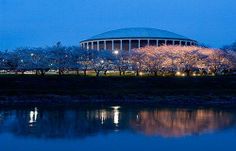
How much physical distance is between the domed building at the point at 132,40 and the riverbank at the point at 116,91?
4016cm

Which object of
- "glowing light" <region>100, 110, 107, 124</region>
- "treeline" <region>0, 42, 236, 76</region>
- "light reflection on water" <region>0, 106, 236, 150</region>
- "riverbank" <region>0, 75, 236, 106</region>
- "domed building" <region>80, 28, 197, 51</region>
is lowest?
"light reflection on water" <region>0, 106, 236, 150</region>

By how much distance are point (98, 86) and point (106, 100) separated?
25.1ft

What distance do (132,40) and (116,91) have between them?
50.7m

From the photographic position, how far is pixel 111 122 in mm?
30828

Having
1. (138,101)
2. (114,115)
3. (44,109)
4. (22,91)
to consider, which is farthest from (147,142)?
(22,91)

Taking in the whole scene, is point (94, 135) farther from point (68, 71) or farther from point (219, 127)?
point (68, 71)

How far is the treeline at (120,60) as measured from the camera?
237 ft

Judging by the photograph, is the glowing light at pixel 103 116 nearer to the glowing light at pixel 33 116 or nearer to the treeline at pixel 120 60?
the glowing light at pixel 33 116

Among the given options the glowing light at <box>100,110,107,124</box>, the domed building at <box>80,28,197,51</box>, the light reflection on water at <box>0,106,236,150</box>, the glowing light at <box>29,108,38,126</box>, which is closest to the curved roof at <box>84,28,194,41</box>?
the domed building at <box>80,28,197,51</box>

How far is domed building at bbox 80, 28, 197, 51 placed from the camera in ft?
334

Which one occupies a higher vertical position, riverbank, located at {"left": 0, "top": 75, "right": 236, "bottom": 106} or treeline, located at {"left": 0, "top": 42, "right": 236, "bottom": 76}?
treeline, located at {"left": 0, "top": 42, "right": 236, "bottom": 76}

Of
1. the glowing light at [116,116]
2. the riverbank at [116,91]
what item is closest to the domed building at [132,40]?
the riverbank at [116,91]

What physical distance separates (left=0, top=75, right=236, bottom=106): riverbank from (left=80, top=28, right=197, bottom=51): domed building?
40164 mm

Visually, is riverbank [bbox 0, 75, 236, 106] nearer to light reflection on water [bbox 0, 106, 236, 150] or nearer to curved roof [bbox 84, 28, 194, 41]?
light reflection on water [bbox 0, 106, 236, 150]
